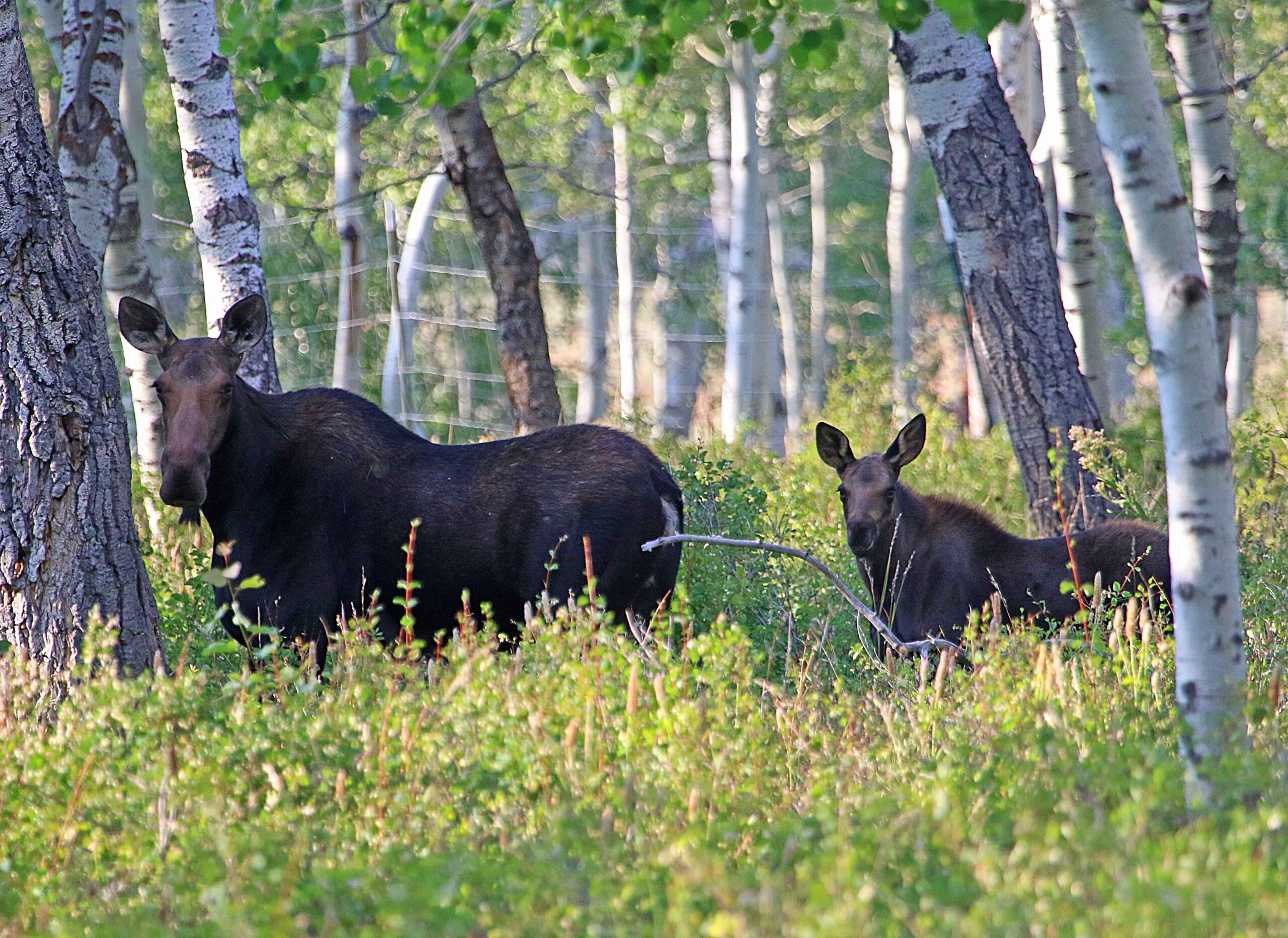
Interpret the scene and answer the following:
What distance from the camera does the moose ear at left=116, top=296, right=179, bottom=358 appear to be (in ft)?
22.9

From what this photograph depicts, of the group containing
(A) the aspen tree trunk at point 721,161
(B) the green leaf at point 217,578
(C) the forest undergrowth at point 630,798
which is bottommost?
(C) the forest undergrowth at point 630,798

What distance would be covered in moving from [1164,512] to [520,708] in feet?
19.4

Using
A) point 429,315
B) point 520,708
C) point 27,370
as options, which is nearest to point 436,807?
point 520,708

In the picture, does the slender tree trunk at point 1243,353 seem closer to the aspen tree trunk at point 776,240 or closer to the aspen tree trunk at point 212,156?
the aspen tree trunk at point 776,240

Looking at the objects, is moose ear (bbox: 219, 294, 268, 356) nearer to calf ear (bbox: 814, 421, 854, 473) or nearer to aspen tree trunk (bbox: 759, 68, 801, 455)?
calf ear (bbox: 814, 421, 854, 473)

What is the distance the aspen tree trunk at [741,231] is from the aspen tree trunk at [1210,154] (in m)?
10.1

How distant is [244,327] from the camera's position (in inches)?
279

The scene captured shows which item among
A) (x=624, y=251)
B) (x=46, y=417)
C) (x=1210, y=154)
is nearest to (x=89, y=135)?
(x=46, y=417)

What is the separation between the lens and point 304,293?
27.7 metres

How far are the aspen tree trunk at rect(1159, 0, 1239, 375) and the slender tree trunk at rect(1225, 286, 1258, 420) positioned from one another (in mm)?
13729

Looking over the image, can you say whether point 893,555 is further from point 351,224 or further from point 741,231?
point 741,231

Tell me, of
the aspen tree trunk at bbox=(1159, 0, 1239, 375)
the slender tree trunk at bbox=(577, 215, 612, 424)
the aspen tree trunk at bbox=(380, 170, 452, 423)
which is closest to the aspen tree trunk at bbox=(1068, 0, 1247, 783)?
the aspen tree trunk at bbox=(1159, 0, 1239, 375)

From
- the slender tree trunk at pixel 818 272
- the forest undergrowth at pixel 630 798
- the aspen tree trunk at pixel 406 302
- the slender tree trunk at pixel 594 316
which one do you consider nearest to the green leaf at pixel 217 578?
the forest undergrowth at pixel 630 798

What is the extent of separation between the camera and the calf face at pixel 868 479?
7691mm
